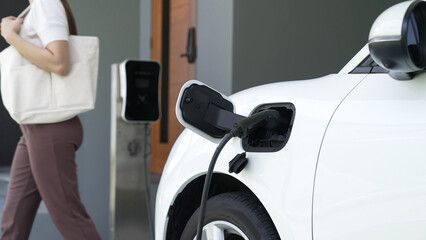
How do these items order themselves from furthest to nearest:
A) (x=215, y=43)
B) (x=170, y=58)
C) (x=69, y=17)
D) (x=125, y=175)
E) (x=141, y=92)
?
1. (x=170, y=58)
2. (x=215, y=43)
3. (x=125, y=175)
4. (x=141, y=92)
5. (x=69, y=17)

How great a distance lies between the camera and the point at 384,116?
1.50 meters

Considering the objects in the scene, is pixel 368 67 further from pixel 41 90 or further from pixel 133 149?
pixel 133 149

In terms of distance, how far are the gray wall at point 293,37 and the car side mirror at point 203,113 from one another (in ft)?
12.2

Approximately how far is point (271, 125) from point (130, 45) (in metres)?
3.68

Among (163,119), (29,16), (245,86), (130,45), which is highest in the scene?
(29,16)

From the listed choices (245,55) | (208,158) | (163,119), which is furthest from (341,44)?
(208,158)

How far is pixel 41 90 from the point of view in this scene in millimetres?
2959

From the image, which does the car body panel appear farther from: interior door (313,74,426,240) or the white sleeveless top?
the white sleeveless top

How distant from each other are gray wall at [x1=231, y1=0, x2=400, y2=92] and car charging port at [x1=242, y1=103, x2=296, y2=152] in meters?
3.73

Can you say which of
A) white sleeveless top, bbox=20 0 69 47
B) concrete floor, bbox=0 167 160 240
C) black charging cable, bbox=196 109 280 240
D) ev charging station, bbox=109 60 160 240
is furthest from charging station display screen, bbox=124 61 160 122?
Result: black charging cable, bbox=196 109 280 240

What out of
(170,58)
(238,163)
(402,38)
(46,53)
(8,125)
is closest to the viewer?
(402,38)

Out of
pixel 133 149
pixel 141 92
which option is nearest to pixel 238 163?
pixel 141 92

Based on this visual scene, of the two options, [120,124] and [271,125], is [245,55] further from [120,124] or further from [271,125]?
[271,125]

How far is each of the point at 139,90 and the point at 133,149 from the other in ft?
1.49
